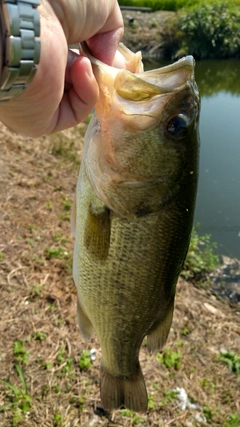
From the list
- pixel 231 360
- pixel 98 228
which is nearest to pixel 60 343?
pixel 231 360

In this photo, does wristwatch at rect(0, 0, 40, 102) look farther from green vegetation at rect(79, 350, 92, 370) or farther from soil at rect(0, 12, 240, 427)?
green vegetation at rect(79, 350, 92, 370)

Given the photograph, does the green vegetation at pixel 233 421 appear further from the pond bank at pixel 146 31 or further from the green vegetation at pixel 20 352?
the pond bank at pixel 146 31

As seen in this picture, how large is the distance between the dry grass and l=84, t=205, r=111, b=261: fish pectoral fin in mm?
1631

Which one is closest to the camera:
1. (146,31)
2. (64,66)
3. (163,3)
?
(64,66)

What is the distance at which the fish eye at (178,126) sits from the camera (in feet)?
4.88

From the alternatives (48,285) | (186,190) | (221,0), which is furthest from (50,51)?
(221,0)

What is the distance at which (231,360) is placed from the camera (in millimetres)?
3758

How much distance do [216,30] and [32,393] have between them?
16.1m

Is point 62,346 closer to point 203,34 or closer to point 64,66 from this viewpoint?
point 64,66

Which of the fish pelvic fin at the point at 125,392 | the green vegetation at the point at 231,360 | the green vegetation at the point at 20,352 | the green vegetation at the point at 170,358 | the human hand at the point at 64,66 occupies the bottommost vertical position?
the green vegetation at the point at 231,360

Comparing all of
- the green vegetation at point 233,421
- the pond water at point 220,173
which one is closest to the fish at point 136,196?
the green vegetation at point 233,421

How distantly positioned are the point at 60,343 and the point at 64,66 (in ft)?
8.12

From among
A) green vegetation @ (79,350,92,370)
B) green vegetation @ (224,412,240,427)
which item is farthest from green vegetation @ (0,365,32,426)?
green vegetation @ (224,412,240,427)

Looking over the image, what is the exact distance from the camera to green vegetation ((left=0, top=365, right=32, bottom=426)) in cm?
269
